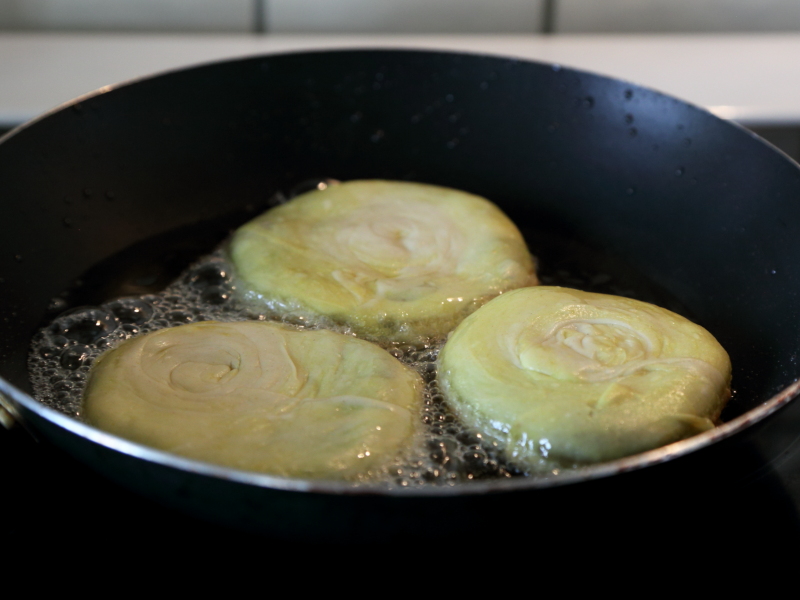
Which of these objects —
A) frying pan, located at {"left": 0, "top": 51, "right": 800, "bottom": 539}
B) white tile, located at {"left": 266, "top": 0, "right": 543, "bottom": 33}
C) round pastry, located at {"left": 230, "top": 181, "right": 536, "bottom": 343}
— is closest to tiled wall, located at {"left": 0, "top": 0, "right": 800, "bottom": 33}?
white tile, located at {"left": 266, "top": 0, "right": 543, "bottom": 33}

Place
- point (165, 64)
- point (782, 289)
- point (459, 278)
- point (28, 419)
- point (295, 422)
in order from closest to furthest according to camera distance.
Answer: point (28, 419) → point (295, 422) → point (782, 289) → point (459, 278) → point (165, 64)

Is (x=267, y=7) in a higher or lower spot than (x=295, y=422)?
higher

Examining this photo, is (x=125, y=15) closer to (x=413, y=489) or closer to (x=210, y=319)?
(x=210, y=319)

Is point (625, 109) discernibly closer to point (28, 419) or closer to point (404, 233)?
point (404, 233)

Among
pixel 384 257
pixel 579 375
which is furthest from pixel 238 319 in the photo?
pixel 579 375

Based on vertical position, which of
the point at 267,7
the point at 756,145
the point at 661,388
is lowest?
the point at 661,388

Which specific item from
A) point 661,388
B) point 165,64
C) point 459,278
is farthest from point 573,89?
point 165,64

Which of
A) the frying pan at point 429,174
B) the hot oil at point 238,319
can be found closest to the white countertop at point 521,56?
the frying pan at point 429,174

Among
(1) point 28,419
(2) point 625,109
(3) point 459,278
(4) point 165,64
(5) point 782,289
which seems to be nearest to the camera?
(1) point 28,419
